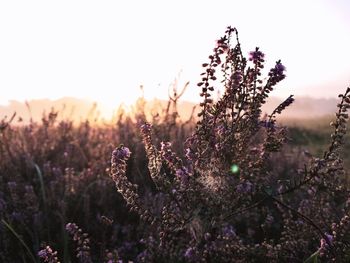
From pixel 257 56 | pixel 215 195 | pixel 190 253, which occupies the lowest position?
pixel 190 253

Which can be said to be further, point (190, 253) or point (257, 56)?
point (190, 253)

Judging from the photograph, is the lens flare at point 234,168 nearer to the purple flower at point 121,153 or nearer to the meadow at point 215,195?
the meadow at point 215,195

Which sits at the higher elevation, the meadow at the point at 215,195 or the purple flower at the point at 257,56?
the purple flower at the point at 257,56

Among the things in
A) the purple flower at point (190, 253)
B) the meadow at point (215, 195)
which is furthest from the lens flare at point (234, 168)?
the purple flower at point (190, 253)

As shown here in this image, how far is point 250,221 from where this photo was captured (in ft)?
13.1

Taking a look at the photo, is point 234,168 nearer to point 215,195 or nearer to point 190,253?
point 215,195

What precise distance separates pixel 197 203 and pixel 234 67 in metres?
0.64

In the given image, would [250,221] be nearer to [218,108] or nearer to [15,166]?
[218,108]

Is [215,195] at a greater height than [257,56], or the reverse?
[257,56]

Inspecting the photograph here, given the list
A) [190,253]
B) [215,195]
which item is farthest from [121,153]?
[190,253]

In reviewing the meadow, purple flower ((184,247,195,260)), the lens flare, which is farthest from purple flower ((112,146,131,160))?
purple flower ((184,247,195,260))

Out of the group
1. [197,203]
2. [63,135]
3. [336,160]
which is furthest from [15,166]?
[336,160]

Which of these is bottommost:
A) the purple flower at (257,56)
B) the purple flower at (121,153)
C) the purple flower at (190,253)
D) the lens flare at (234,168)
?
the purple flower at (190,253)

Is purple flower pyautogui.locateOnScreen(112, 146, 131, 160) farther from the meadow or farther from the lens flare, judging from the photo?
the lens flare
